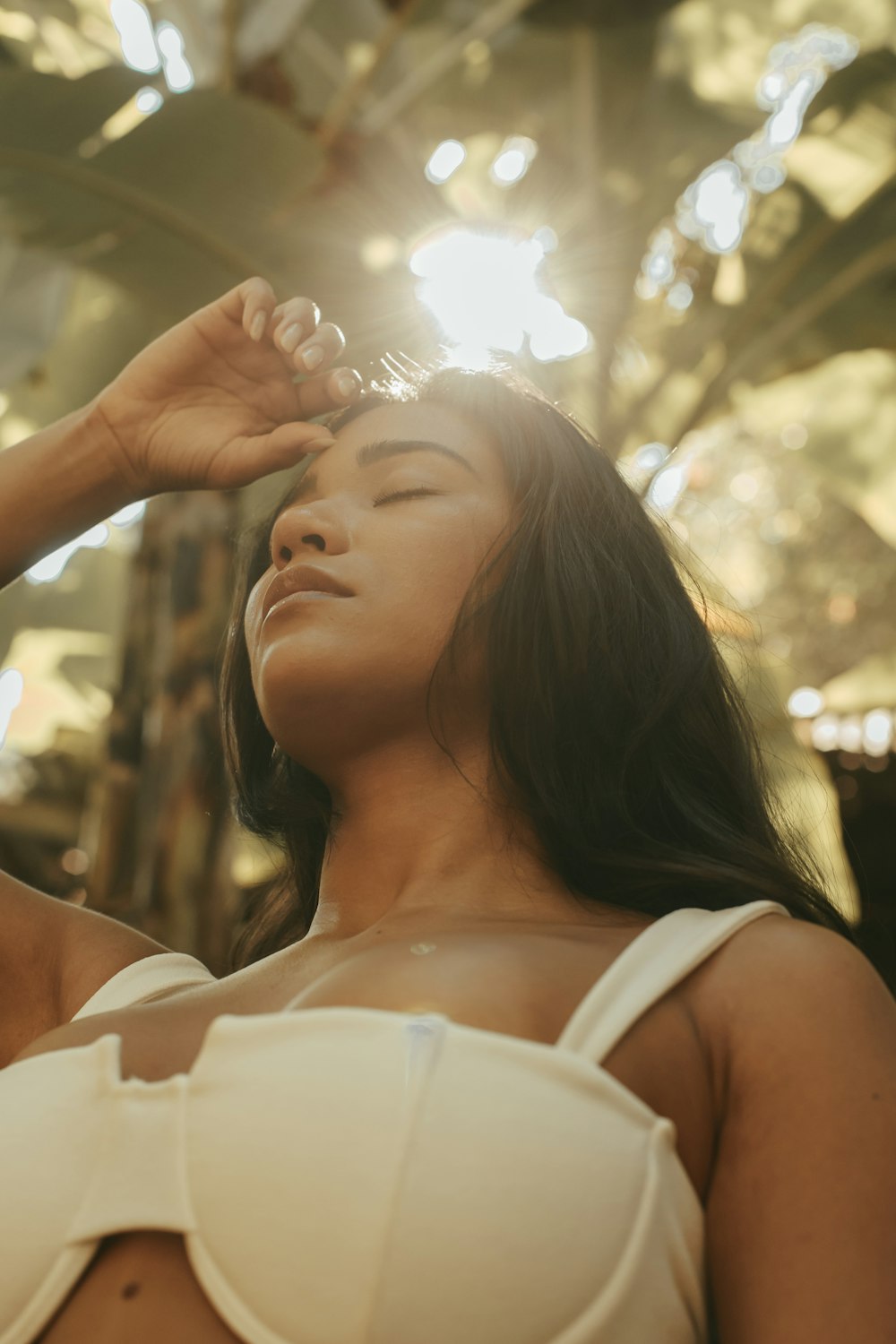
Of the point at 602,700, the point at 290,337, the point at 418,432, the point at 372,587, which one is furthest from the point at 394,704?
the point at 290,337

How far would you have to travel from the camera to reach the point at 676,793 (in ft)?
4.77

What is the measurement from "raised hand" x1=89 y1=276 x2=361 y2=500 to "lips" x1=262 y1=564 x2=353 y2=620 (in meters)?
0.25

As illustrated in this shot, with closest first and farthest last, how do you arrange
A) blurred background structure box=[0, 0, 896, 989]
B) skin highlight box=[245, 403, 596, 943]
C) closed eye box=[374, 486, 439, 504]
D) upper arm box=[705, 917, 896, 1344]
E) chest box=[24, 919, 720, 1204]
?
1. upper arm box=[705, 917, 896, 1344]
2. chest box=[24, 919, 720, 1204]
3. skin highlight box=[245, 403, 596, 943]
4. closed eye box=[374, 486, 439, 504]
5. blurred background structure box=[0, 0, 896, 989]

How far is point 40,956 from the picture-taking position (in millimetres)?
1570

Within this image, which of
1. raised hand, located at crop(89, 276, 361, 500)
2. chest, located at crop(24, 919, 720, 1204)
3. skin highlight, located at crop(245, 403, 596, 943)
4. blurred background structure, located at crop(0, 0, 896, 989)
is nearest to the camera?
chest, located at crop(24, 919, 720, 1204)

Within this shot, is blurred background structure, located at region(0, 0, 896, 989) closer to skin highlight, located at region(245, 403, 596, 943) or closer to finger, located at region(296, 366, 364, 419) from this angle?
finger, located at region(296, 366, 364, 419)

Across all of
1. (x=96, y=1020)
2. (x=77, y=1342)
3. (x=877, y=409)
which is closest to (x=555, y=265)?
(x=877, y=409)

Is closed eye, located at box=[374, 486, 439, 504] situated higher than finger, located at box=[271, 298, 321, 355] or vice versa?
finger, located at box=[271, 298, 321, 355]

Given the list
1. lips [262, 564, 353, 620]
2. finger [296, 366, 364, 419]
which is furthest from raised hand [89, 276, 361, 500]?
lips [262, 564, 353, 620]

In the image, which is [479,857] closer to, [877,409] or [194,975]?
[194,975]

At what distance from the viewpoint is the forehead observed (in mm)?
1557

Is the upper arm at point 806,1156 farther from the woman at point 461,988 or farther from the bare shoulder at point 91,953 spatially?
the bare shoulder at point 91,953

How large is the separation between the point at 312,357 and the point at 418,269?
2.13 m

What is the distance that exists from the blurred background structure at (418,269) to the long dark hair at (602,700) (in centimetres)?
38
